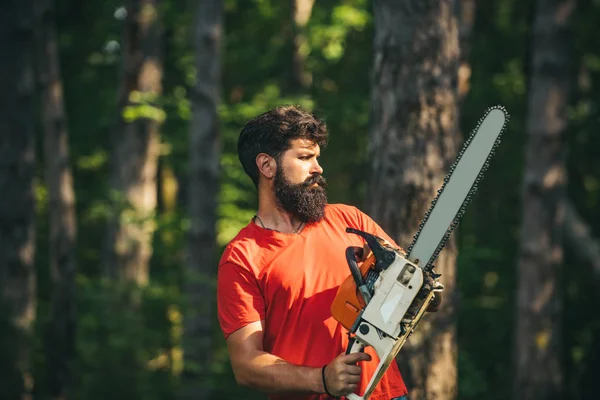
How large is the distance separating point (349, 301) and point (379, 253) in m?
0.21

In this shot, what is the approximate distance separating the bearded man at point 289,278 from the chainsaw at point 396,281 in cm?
14

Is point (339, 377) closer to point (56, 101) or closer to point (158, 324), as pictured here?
point (158, 324)

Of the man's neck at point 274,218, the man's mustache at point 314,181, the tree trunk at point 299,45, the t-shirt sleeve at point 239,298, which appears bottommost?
the t-shirt sleeve at point 239,298

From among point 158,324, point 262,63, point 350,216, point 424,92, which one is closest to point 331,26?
point 262,63

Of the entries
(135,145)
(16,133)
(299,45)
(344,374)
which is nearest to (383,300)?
(344,374)

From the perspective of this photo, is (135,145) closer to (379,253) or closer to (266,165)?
(266,165)

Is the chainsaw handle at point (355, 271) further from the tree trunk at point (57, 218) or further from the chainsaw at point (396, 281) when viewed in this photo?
the tree trunk at point (57, 218)

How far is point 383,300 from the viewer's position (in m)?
3.38

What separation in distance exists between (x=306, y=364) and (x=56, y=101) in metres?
9.73

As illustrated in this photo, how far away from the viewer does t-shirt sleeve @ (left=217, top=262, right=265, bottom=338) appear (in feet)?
11.9

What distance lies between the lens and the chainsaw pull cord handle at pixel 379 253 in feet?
11.2

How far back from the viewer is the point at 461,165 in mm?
3564

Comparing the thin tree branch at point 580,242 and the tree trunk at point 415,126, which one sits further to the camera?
the thin tree branch at point 580,242

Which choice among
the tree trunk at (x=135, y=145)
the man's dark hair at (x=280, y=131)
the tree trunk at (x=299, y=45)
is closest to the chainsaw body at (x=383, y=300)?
the man's dark hair at (x=280, y=131)
